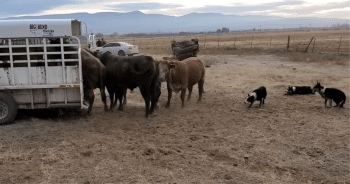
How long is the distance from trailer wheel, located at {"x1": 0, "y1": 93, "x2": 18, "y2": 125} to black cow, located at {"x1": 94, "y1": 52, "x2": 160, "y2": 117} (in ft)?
8.19

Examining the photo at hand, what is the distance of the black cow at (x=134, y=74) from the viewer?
26.5 ft

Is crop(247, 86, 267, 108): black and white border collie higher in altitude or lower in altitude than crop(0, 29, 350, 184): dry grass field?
higher

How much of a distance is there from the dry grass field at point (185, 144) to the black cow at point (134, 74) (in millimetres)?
748

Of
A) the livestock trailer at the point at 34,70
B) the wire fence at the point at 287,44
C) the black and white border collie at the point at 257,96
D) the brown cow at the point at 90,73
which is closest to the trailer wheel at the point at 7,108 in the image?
the livestock trailer at the point at 34,70

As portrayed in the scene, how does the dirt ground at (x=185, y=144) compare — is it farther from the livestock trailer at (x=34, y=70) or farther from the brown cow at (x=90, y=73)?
the brown cow at (x=90, y=73)

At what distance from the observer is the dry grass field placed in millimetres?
5000

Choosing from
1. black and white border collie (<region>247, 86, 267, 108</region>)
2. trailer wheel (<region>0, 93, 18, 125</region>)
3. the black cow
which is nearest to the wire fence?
black and white border collie (<region>247, 86, 267, 108</region>)

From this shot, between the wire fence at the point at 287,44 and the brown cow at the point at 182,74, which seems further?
the wire fence at the point at 287,44

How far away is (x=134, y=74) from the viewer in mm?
8086

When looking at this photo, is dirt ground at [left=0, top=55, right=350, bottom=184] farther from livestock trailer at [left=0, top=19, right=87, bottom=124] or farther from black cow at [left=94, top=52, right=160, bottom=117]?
black cow at [left=94, top=52, right=160, bottom=117]

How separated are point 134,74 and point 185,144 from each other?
272 centimetres

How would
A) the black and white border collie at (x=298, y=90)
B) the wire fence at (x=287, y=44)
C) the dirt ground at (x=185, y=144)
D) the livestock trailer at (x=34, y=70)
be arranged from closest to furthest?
the dirt ground at (x=185, y=144)
the livestock trailer at (x=34, y=70)
the black and white border collie at (x=298, y=90)
the wire fence at (x=287, y=44)

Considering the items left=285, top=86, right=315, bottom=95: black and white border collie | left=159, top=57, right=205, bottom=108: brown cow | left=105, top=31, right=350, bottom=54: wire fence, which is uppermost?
left=105, top=31, right=350, bottom=54: wire fence

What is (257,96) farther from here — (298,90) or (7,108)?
(7,108)
